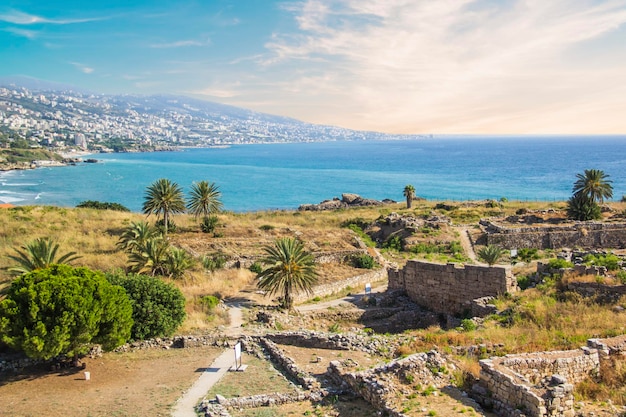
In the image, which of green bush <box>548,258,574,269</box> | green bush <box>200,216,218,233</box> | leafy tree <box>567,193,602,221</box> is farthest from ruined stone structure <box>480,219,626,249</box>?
green bush <box>200,216,218,233</box>

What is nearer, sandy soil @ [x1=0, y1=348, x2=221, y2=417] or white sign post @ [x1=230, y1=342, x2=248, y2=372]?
sandy soil @ [x1=0, y1=348, x2=221, y2=417]

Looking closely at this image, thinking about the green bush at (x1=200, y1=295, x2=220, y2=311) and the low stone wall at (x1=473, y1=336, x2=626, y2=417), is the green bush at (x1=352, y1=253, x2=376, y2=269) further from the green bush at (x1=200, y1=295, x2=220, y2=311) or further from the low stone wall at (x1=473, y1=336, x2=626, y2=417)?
the low stone wall at (x1=473, y1=336, x2=626, y2=417)

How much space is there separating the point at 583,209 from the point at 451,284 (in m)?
27.7

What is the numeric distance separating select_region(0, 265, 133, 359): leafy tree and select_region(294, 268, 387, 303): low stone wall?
1314cm

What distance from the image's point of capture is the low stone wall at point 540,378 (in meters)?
11.6

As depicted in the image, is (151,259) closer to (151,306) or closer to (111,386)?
(151,306)

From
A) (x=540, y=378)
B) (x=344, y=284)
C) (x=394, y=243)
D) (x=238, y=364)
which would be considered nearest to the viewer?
(x=540, y=378)

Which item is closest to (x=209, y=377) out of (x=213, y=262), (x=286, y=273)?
(x=286, y=273)

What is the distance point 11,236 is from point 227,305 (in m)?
22.7

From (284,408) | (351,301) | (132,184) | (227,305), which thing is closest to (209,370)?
(284,408)

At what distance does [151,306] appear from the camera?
66.5 ft

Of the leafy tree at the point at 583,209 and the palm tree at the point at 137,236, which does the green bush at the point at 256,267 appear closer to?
the palm tree at the point at 137,236

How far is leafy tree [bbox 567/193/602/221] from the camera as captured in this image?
150 ft

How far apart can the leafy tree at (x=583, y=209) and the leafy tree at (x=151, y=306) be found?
39962 millimetres
